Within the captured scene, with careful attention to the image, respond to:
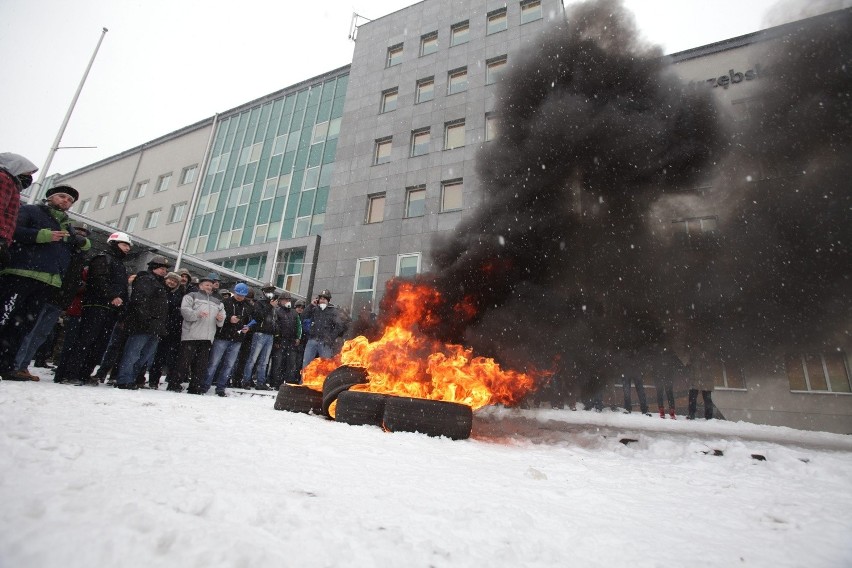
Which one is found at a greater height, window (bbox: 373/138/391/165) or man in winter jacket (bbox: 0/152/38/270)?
window (bbox: 373/138/391/165)

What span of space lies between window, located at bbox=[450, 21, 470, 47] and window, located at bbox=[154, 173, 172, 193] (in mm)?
21661

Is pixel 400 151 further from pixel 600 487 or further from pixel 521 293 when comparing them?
pixel 600 487

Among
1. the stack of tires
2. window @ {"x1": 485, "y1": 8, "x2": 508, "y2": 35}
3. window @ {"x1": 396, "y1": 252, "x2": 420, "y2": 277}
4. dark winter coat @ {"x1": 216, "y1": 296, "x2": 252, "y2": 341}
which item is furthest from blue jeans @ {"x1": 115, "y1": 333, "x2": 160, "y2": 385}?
window @ {"x1": 485, "y1": 8, "x2": 508, "y2": 35}

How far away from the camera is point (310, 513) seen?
184 centimetres

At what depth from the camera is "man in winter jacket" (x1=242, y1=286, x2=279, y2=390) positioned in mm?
8422

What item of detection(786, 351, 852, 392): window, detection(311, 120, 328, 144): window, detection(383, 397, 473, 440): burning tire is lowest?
detection(383, 397, 473, 440): burning tire

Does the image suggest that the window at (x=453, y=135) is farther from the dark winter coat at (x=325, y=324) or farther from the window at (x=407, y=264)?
the dark winter coat at (x=325, y=324)

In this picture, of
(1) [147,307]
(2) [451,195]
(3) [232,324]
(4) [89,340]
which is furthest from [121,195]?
(4) [89,340]

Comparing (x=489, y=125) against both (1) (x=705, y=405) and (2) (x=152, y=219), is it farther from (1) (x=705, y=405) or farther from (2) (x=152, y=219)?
(2) (x=152, y=219)

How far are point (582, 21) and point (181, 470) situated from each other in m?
11.8

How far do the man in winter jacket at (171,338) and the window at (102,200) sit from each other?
3150cm

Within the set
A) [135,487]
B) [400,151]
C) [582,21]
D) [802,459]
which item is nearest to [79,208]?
[400,151]

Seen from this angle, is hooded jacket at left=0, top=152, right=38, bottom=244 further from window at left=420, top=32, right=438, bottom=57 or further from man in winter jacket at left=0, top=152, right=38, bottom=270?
window at left=420, top=32, right=438, bottom=57

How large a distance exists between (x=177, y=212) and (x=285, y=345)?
2171cm
